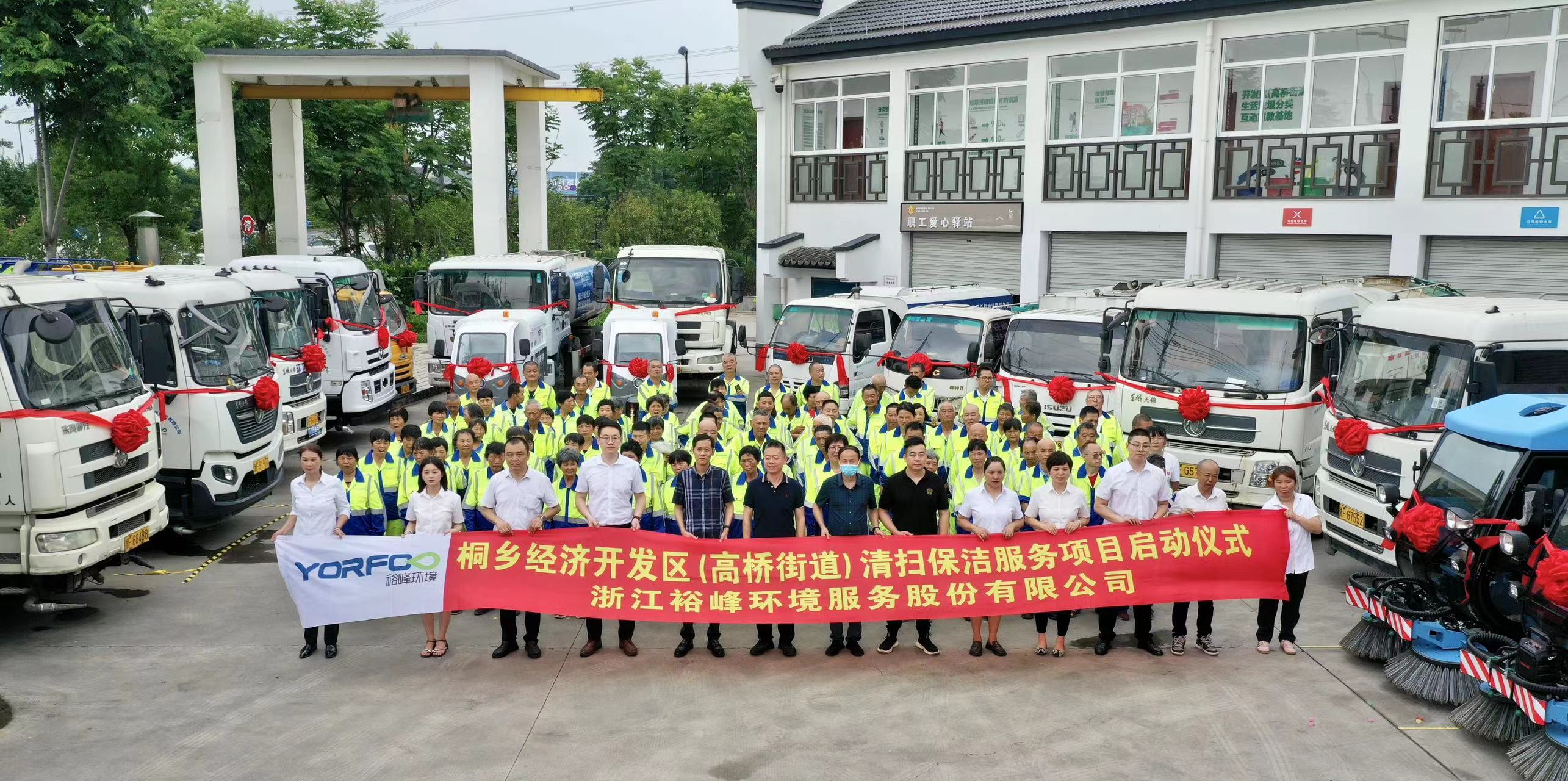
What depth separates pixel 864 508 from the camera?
919cm

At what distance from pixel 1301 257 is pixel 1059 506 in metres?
14.7

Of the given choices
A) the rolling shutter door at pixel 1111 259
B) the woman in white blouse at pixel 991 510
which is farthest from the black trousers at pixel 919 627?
the rolling shutter door at pixel 1111 259

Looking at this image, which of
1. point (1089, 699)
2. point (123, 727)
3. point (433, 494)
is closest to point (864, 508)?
point (1089, 699)

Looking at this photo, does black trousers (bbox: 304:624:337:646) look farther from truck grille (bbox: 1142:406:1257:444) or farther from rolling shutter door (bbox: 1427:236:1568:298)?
rolling shutter door (bbox: 1427:236:1568:298)

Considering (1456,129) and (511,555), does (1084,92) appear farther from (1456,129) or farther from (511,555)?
(511,555)

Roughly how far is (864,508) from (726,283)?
1286 centimetres

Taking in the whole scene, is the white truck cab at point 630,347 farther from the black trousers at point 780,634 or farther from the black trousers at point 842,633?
the black trousers at point 842,633

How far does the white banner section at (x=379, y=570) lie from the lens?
A: 8992 mm

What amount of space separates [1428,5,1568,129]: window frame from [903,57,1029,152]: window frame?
750 centimetres

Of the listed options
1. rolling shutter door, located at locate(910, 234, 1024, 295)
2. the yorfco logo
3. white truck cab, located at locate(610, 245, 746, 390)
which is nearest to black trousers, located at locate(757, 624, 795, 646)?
A: the yorfco logo

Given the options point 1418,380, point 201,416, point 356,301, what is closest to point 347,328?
point 356,301

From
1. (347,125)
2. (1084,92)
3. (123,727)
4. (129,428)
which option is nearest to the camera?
(123,727)

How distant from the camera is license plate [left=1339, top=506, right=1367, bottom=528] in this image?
10500 millimetres

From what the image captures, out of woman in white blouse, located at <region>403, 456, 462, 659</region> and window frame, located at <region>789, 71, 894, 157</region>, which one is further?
window frame, located at <region>789, 71, 894, 157</region>
